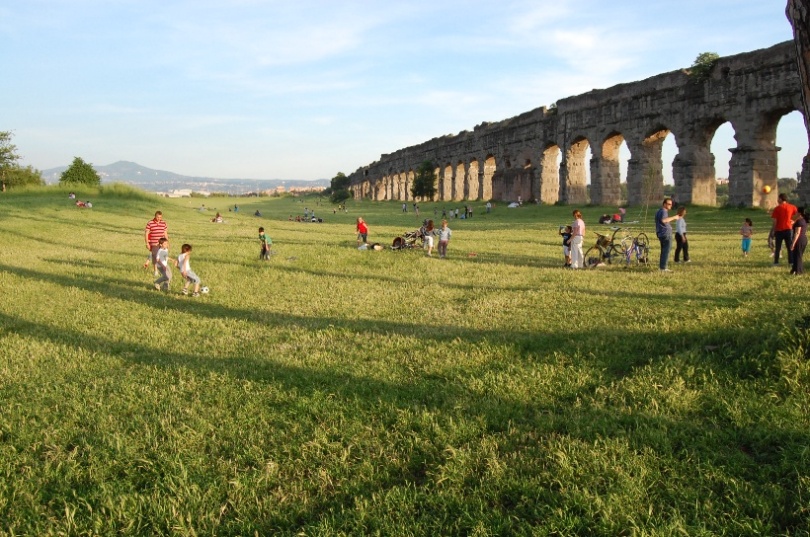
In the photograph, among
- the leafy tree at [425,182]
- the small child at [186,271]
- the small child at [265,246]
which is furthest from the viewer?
the leafy tree at [425,182]

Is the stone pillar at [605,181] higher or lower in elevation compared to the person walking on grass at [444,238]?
higher

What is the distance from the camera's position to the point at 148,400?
464cm

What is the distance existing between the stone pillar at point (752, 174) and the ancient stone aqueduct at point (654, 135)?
4cm

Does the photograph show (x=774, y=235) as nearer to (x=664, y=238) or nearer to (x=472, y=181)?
(x=664, y=238)

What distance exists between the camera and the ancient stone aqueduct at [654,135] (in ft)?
75.2

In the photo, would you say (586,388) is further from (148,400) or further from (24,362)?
(24,362)

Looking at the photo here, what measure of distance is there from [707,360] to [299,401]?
3.63 meters

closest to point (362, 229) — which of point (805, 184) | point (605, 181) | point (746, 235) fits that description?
point (746, 235)

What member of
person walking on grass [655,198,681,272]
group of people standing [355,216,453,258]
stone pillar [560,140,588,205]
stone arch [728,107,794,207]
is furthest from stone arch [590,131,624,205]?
person walking on grass [655,198,681,272]

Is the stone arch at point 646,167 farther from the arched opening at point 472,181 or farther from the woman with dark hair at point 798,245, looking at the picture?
the arched opening at point 472,181

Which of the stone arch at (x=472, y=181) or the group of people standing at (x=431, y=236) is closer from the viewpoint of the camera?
the group of people standing at (x=431, y=236)

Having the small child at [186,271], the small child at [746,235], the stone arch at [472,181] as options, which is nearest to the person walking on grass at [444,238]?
the small child at [186,271]

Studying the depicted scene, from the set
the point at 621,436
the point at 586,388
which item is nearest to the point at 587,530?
the point at 621,436

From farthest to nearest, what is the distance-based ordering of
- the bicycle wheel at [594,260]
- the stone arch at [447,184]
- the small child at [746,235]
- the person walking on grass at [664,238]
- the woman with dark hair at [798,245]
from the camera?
the stone arch at [447,184]
the small child at [746,235]
the bicycle wheel at [594,260]
the person walking on grass at [664,238]
the woman with dark hair at [798,245]
